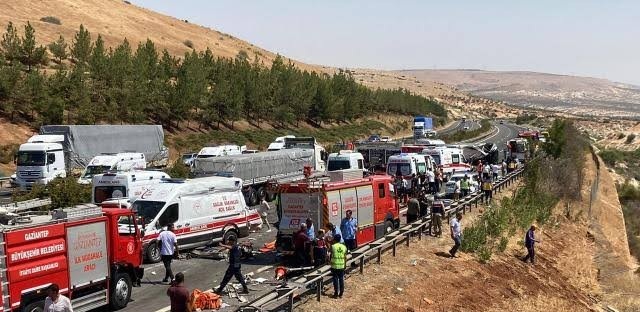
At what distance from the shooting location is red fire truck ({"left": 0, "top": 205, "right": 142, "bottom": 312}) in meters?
12.4

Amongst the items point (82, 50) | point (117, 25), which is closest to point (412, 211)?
point (82, 50)

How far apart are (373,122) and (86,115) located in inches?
2427

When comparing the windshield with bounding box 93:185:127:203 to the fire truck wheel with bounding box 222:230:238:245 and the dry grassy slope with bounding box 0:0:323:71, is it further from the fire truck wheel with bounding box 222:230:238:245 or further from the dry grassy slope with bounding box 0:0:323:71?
the dry grassy slope with bounding box 0:0:323:71

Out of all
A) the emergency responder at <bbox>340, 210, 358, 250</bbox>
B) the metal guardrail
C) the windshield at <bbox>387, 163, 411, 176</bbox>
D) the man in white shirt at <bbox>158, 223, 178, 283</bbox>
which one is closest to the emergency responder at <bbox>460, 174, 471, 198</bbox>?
the windshield at <bbox>387, 163, 411, 176</bbox>

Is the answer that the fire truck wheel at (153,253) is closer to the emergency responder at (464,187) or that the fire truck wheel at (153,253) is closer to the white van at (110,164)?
the white van at (110,164)

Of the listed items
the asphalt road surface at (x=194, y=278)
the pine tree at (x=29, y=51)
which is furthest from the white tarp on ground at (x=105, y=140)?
the asphalt road surface at (x=194, y=278)

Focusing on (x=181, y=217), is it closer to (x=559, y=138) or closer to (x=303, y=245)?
(x=303, y=245)

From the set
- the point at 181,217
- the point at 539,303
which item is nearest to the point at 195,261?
the point at 181,217

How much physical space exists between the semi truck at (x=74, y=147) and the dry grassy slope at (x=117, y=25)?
44.4m

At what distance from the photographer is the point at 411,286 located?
1967 cm

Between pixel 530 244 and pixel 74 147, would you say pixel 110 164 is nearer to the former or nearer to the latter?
pixel 74 147

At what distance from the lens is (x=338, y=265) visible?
16.1 metres

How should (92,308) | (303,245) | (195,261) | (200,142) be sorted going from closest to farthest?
(92,308)
(303,245)
(195,261)
(200,142)

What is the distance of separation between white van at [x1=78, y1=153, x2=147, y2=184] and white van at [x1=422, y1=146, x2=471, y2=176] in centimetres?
1779
